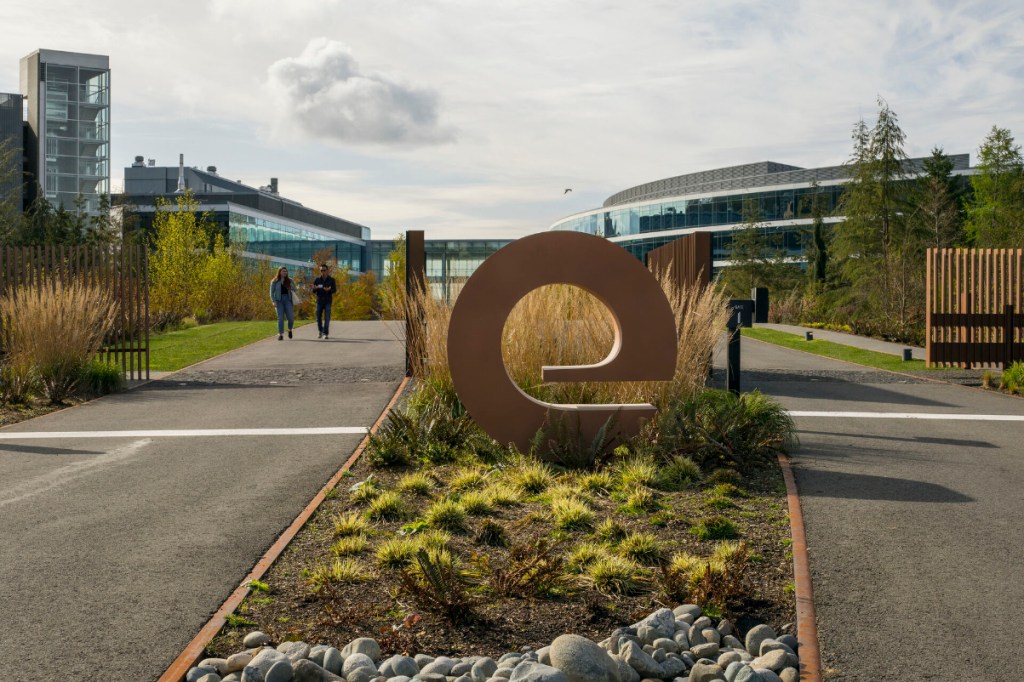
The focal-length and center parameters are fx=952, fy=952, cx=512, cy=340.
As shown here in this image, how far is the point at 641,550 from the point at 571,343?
150 inches

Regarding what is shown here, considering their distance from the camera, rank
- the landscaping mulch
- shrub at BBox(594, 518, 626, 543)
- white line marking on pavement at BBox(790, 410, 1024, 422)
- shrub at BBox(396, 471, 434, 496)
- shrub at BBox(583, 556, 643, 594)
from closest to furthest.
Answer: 1. the landscaping mulch
2. shrub at BBox(583, 556, 643, 594)
3. shrub at BBox(594, 518, 626, 543)
4. shrub at BBox(396, 471, 434, 496)
5. white line marking on pavement at BBox(790, 410, 1024, 422)

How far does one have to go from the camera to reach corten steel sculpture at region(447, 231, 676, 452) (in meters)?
7.31

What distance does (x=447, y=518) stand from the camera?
17.8ft

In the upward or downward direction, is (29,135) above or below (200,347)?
above

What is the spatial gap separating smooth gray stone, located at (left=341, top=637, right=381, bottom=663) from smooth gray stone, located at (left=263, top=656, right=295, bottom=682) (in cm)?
26

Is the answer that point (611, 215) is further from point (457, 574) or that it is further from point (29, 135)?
point (457, 574)

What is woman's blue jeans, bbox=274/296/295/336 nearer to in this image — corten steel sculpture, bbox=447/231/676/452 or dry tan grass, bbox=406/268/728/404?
dry tan grass, bbox=406/268/728/404

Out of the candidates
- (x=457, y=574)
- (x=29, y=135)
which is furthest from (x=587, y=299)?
(x=29, y=135)

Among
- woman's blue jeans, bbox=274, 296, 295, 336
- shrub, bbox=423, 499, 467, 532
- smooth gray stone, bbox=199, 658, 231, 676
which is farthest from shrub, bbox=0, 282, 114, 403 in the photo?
smooth gray stone, bbox=199, 658, 231, 676

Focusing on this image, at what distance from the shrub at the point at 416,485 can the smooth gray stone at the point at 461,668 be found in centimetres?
281

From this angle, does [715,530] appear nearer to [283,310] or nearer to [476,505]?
[476,505]

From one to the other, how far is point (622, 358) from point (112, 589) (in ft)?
13.6

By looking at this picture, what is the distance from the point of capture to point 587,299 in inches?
354

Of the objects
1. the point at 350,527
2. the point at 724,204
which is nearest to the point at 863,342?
the point at 350,527
